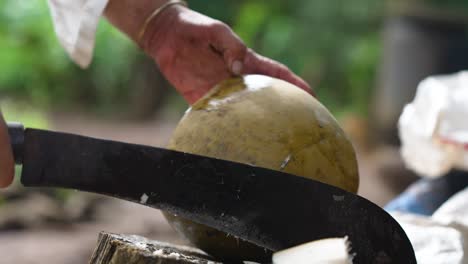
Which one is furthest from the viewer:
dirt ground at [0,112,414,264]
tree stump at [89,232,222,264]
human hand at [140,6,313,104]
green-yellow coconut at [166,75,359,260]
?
dirt ground at [0,112,414,264]

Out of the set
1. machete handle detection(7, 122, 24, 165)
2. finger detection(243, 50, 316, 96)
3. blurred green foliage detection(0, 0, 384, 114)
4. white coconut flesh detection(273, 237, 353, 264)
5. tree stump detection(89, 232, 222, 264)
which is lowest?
blurred green foliage detection(0, 0, 384, 114)

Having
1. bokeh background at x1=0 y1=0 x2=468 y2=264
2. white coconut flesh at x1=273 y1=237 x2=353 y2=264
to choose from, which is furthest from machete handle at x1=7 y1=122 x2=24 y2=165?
bokeh background at x1=0 y1=0 x2=468 y2=264

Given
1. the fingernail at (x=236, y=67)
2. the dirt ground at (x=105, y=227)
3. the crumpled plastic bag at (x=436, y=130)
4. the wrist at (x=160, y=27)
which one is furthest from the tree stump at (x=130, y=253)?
the dirt ground at (x=105, y=227)

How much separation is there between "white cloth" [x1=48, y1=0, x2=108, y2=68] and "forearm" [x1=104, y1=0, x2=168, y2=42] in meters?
0.07

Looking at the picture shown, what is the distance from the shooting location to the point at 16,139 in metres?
1.53

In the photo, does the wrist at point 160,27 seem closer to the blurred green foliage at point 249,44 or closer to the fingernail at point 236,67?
the fingernail at point 236,67

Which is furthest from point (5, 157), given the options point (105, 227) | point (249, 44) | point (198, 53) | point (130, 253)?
point (249, 44)

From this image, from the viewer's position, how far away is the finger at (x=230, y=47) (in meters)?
1.97

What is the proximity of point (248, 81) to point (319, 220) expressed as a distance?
448 millimetres

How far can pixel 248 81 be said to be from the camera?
1.85 m

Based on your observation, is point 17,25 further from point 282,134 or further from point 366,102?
point 282,134

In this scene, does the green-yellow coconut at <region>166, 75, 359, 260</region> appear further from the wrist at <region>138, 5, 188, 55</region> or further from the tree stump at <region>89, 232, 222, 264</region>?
the wrist at <region>138, 5, 188, 55</region>

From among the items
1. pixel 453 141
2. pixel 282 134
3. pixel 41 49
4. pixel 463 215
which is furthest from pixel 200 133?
pixel 41 49

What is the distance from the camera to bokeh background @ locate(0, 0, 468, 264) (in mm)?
6262
